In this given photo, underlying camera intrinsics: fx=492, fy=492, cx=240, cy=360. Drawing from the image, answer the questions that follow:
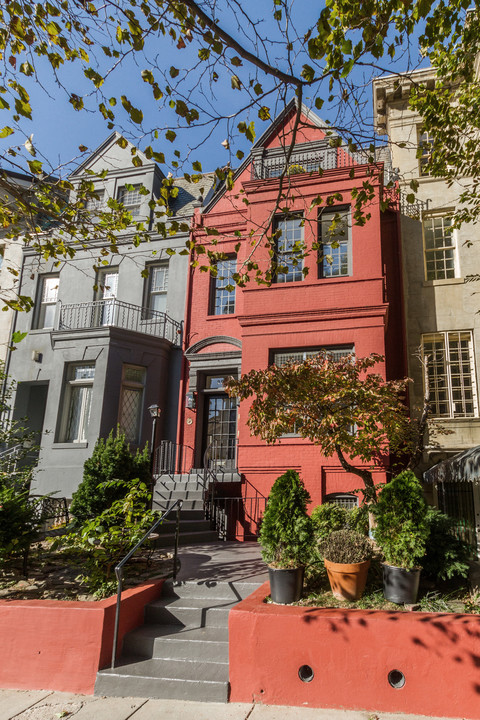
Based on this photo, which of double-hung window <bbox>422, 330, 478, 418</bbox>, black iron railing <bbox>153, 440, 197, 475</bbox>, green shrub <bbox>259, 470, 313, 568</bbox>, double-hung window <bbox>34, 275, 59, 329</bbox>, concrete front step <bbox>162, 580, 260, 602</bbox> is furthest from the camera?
double-hung window <bbox>34, 275, 59, 329</bbox>

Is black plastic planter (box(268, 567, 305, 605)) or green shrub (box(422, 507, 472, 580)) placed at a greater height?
green shrub (box(422, 507, 472, 580))

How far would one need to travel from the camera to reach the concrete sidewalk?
4.95 metres

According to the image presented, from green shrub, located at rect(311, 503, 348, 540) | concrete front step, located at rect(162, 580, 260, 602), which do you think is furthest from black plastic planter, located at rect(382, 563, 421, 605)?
concrete front step, located at rect(162, 580, 260, 602)

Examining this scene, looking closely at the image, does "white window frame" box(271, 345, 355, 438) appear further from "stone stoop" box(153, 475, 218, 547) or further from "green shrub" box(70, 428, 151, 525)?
"green shrub" box(70, 428, 151, 525)

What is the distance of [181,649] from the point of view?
19.2ft

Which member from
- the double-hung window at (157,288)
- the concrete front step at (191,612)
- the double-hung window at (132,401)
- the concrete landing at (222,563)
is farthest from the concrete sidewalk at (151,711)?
the double-hung window at (157,288)

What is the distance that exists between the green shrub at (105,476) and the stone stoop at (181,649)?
9.12 ft

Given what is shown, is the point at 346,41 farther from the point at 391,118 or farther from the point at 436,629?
the point at 391,118

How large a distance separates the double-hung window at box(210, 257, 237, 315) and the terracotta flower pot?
379 inches

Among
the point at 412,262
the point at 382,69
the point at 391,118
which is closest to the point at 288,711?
the point at 382,69

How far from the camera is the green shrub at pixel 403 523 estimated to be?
5.91 m

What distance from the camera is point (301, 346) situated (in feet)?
40.2

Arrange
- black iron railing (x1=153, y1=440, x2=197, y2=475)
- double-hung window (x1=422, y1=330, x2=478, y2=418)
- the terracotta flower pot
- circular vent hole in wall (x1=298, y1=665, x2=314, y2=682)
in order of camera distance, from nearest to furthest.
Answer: circular vent hole in wall (x1=298, y1=665, x2=314, y2=682) → the terracotta flower pot → double-hung window (x1=422, y1=330, x2=478, y2=418) → black iron railing (x1=153, y1=440, x2=197, y2=475)

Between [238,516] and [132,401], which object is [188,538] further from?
[132,401]
